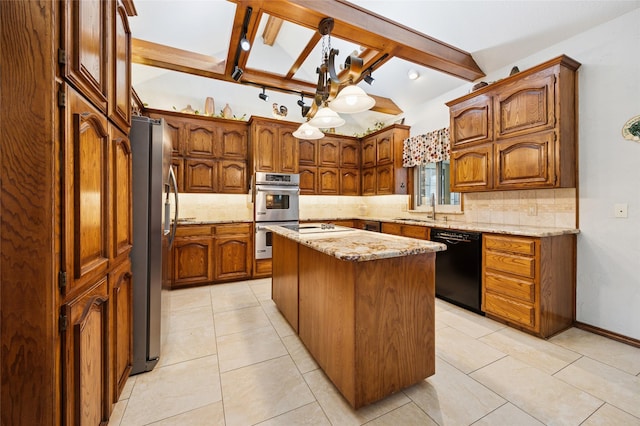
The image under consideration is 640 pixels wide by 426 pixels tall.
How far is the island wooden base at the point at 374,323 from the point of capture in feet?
4.78

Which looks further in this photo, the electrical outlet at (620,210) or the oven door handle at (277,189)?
the oven door handle at (277,189)

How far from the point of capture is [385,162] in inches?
184

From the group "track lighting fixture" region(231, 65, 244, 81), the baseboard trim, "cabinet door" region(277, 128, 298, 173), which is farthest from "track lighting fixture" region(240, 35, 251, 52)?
the baseboard trim

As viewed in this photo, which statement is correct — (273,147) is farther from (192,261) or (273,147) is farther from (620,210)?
(620,210)

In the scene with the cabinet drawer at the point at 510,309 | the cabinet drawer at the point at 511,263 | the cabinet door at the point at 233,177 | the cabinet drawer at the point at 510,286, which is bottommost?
the cabinet drawer at the point at 510,309

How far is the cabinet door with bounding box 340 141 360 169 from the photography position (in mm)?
5109

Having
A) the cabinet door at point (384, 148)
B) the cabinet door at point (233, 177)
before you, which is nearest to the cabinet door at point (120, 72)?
the cabinet door at point (233, 177)

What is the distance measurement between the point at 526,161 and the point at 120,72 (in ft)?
10.9

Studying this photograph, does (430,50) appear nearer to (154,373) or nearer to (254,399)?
(254,399)

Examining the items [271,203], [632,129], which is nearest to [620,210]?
[632,129]

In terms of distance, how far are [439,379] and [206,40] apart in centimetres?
469

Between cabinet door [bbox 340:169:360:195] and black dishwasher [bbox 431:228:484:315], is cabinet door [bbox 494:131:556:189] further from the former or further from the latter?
cabinet door [bbox 340:169:360:195]

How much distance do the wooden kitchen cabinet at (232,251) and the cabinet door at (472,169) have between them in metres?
2.90

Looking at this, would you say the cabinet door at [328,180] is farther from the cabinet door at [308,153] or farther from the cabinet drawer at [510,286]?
the cabinet drawer at [510,286]
